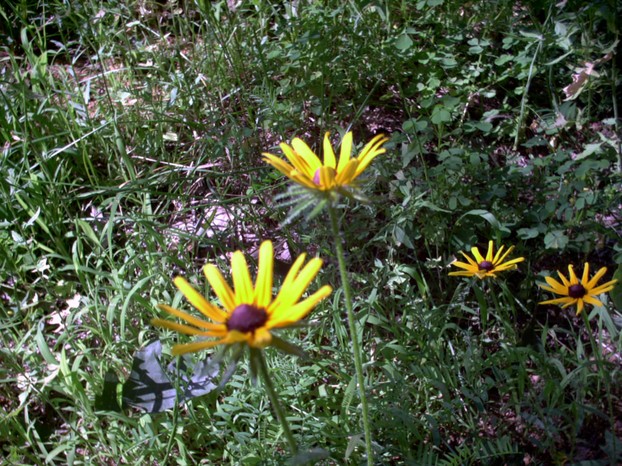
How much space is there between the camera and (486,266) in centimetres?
192

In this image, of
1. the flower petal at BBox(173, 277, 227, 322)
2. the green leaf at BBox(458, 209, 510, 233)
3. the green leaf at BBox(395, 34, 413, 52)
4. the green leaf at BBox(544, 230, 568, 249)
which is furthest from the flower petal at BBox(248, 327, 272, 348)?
the green leaf at BBox(395, 34, 413, 52)

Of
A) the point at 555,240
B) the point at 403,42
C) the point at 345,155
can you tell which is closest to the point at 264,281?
the point at 345,155

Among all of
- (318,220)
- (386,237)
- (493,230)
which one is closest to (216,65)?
(318,220)

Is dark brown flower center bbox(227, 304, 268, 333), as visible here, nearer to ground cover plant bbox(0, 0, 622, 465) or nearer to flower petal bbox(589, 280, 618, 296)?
ground cover plant bbox(0, 0, 622, 465)

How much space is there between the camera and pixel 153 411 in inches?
72.7

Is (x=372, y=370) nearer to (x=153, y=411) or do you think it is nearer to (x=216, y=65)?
(x=153, y=411)

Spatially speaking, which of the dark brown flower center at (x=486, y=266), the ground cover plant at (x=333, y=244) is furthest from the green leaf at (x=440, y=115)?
the dark brown flower center at (x=486, y=266)

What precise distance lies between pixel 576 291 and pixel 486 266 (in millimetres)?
273

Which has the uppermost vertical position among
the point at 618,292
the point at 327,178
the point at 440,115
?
the point at 440,115

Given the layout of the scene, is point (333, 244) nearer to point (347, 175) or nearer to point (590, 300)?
point (590, 300)

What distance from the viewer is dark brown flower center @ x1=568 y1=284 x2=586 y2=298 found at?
1.74 metres

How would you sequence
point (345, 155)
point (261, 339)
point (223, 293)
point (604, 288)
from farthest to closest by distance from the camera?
point (604, 288), point (345, 155), point (223, 293), point (261, 339)

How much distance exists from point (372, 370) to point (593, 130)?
1511 millimetres

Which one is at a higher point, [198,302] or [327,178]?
[327,178]
